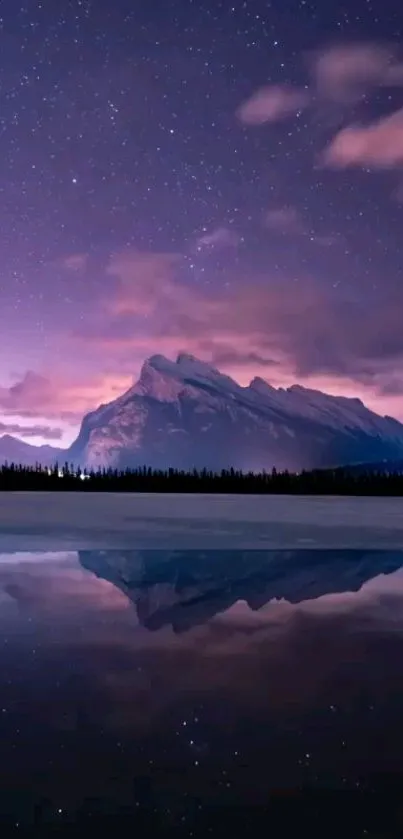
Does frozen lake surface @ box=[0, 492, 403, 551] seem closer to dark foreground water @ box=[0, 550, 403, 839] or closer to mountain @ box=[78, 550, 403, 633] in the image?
mountain @ box=[78, 550, 403, 633]

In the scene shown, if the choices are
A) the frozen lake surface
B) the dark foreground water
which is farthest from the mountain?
the frozen lake surface

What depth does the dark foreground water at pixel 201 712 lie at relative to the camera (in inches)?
208

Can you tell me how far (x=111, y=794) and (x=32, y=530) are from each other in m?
23.9

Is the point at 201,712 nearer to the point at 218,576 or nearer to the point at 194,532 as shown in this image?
the point at 218,576

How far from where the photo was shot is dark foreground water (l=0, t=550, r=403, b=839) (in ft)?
17.3

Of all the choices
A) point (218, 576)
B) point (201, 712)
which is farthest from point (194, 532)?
point (201, 712)

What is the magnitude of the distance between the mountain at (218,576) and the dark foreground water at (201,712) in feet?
0.34

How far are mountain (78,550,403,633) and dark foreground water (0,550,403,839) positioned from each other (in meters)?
0.10

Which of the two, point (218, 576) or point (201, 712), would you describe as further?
point (218, 576)

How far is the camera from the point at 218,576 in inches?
663

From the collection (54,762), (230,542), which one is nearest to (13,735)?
(54,762)

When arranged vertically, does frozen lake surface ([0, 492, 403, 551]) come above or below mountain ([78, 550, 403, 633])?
above

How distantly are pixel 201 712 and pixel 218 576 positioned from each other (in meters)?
9.43

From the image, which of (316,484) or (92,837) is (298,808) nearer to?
(92,837)
